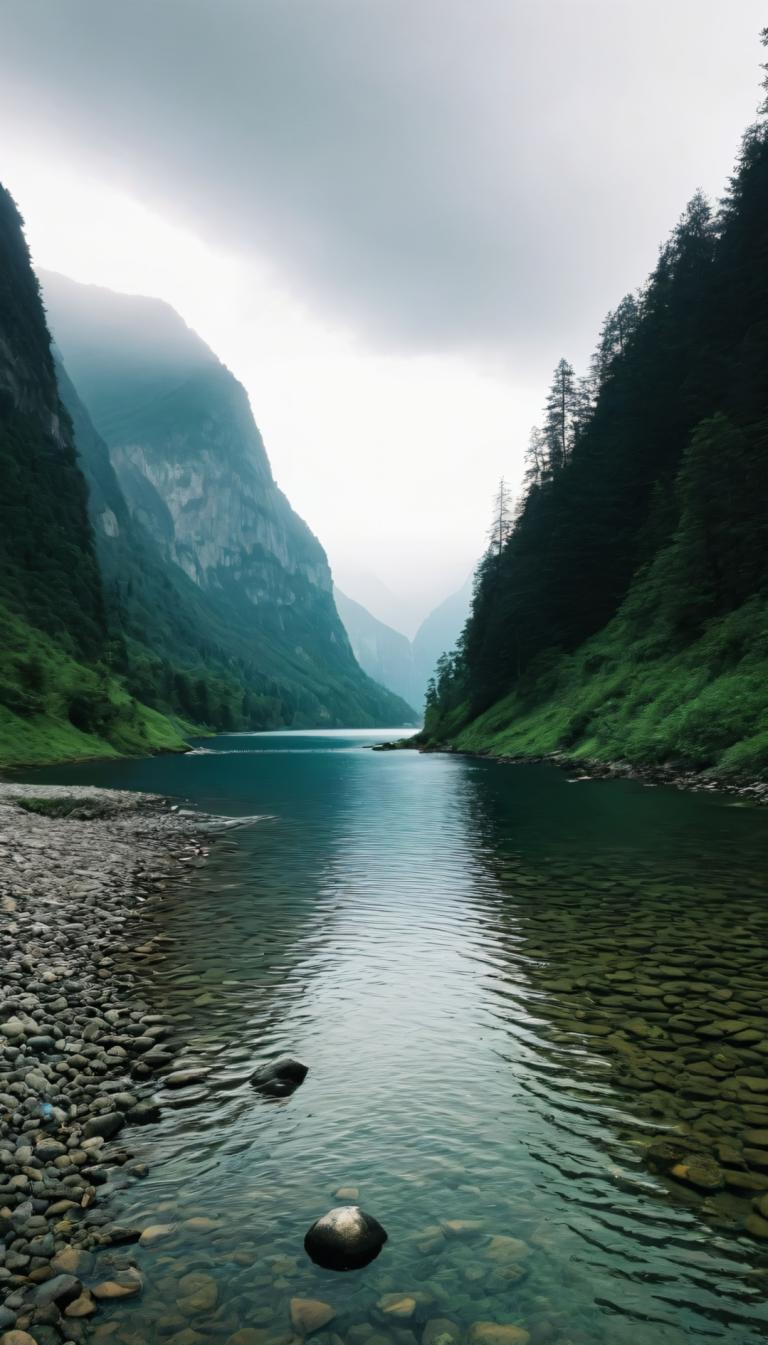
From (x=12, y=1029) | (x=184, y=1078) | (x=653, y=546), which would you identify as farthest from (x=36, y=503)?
(x=184, y=1078)

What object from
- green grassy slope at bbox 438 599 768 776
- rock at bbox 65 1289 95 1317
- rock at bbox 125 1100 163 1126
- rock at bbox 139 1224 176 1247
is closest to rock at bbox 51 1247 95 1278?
rock at bbox 65 1289 95 1317

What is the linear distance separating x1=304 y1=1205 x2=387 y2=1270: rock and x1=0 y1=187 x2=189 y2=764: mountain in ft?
273

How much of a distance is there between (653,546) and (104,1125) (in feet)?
288

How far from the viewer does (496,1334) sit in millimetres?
5699

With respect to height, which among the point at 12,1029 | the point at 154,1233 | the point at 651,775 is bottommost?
the point at 154,1233

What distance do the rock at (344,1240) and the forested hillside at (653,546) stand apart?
42.4 meters

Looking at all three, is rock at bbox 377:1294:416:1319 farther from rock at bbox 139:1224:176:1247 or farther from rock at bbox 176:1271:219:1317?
rock at bbox 139:1224:176:1247

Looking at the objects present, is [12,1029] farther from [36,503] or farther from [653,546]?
[36,503]

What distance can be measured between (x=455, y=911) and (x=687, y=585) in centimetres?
5500

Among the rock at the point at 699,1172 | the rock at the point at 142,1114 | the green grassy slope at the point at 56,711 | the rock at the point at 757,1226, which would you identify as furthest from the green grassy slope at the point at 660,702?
the green grassy slope at the point at 56,711

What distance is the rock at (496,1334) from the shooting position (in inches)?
222

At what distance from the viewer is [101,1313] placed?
586 centimetres

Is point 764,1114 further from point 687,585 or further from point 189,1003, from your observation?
point 687,585

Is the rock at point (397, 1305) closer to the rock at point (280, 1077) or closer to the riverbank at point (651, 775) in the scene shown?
the rock at point (280, 1077)
